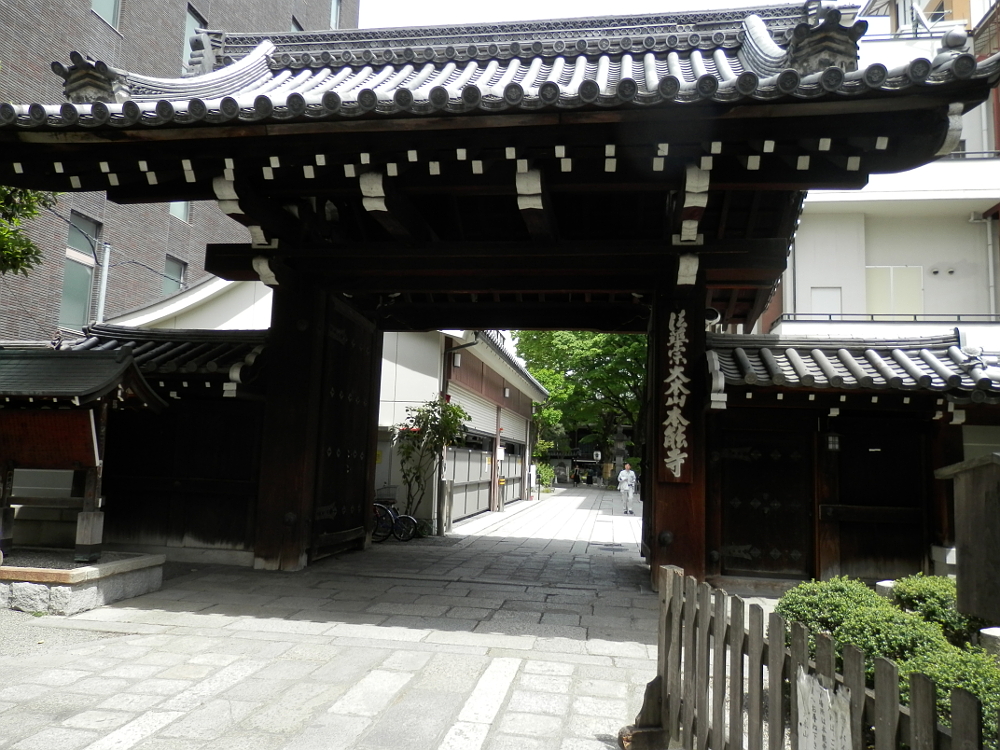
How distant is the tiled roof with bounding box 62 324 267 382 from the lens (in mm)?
9297

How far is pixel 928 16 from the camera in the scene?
19750mm

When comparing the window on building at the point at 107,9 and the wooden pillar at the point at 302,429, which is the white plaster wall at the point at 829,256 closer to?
the wooden pillar at the point at 302,429

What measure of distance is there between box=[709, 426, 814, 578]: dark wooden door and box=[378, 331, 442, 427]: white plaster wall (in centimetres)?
818

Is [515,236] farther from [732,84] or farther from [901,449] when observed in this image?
[901,449]

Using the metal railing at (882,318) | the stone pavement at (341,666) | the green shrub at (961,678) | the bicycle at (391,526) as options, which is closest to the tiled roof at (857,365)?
the stone pavement at (341,666)

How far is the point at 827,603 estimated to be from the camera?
4629 millimetres

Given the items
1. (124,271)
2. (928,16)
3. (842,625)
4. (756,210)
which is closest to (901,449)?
(756,210)

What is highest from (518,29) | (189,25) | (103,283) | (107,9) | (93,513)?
(189,25)

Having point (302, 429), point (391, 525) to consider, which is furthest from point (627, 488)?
point (302, 429)

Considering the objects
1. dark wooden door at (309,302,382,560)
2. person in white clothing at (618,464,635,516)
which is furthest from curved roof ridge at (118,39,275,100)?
person in white clothing at (618,464,635,516)

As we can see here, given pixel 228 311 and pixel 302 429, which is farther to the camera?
pixel 228 311

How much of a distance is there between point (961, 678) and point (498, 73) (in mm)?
8569

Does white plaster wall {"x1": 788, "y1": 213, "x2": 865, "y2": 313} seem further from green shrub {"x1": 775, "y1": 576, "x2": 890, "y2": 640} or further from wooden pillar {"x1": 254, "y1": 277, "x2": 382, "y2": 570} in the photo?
green shrub {"x1": 775, "y1": 576, "x2": 890, "y2": 640}

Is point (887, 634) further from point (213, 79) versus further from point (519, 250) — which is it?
point (213, 79)
